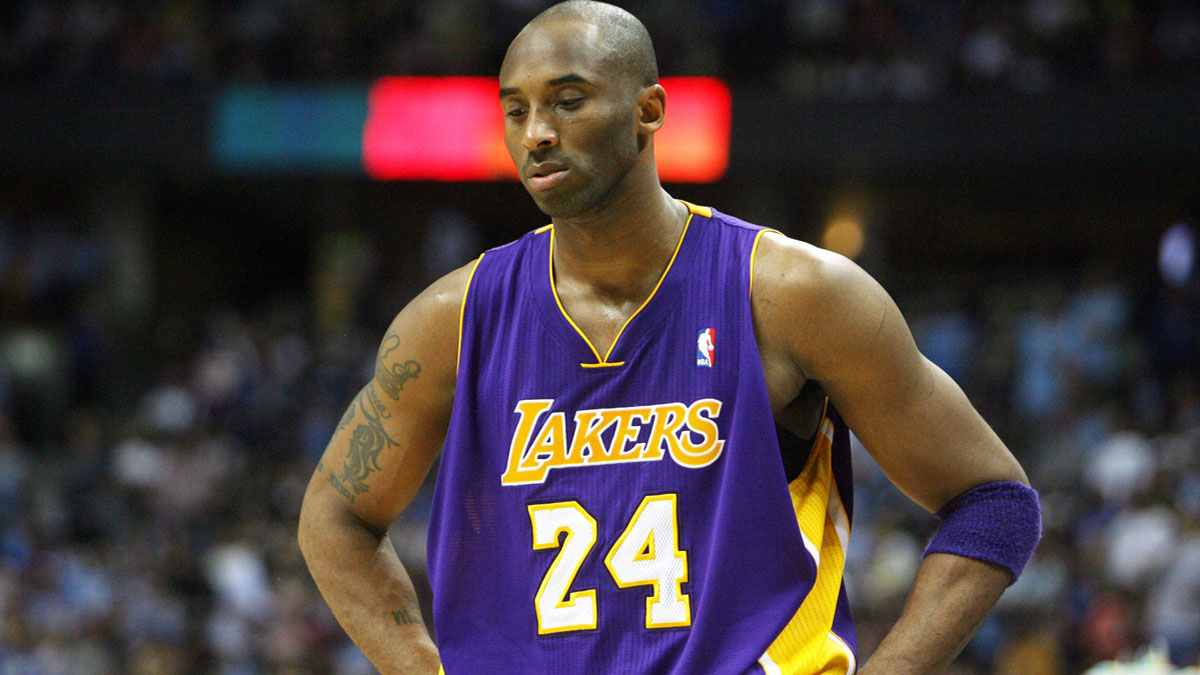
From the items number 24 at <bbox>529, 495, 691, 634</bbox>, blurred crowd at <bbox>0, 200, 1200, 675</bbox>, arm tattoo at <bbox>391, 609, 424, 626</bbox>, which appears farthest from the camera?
blurred crowd at <bbox>0, 200, 1200, 675</bbox>

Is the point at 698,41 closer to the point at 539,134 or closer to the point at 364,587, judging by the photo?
the point at 364,587

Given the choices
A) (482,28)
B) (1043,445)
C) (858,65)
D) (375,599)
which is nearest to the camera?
(375,599)

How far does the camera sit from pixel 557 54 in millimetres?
2439

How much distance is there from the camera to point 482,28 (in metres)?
15.5

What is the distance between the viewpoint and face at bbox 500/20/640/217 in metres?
2.43

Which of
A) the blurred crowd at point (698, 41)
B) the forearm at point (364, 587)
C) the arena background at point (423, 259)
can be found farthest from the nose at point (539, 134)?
the blurred crowd at point (698, 41)

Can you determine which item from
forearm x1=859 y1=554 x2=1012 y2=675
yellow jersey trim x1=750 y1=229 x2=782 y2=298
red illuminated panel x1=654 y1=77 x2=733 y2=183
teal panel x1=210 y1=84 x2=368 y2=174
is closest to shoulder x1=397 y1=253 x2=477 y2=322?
yellow jersey trim x1=750 y1=229 x2=782 y2=298

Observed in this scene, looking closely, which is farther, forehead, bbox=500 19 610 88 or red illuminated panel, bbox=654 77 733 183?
red illuminated panel, bbox=654 77 733 183

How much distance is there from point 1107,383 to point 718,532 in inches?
379

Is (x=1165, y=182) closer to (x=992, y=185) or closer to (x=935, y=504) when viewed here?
(x=992, y=185)

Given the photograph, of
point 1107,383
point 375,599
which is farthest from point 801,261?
point 1107,383

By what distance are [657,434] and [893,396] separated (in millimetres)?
423

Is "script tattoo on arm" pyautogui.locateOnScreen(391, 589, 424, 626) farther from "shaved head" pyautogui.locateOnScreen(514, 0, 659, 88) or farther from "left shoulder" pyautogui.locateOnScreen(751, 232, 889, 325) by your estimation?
"shaved head" pyautogui.locateOnScreen(514, 0, 659, 88)

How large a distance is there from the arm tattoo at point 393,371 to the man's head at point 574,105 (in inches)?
17.7
